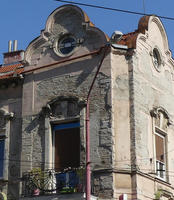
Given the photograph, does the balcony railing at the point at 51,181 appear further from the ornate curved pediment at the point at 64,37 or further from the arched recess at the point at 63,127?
the ornate curved pediment at the point at 64,37

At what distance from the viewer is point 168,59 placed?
84.3ft

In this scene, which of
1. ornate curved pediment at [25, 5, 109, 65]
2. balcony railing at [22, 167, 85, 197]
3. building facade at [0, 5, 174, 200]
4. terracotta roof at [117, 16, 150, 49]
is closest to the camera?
balcony railing at [22, 167, 85, 197]

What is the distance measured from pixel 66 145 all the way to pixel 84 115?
145cm

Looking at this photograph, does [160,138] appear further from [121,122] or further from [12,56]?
[12,56]

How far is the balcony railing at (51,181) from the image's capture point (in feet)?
68.2

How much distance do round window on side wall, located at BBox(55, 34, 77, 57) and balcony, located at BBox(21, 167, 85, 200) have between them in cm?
512

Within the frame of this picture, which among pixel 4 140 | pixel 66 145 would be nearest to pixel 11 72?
pixel 4 140

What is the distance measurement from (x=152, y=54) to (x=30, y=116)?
5971 mm

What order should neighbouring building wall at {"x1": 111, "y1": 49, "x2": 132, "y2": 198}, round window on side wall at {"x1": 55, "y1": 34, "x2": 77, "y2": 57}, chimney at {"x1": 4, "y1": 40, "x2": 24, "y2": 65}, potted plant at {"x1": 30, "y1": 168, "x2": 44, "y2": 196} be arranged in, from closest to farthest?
neighbouring building wall at {"x1": 111, "y1": 49, "x2": 132, "y2": 198}, potted plant at {"x1": 30, "y1": 168, "x2": 44, "y2": 196}, round window on side wall at {"x1": 55, "y1": 34, "x2": 77, "y2": 57}, chimney at {"x1": 4, "y1": 40, "x2": 24, "y2": 65}

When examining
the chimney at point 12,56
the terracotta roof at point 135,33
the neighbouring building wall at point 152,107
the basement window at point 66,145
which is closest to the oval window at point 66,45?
the terracotta roof at point 135,33

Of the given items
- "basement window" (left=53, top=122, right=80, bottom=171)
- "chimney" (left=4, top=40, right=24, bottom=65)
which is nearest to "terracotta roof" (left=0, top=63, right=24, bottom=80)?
"chimney" (left=4, top=40, right=24, bottom=65)

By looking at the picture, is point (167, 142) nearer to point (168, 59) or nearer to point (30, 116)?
point (168, 59)

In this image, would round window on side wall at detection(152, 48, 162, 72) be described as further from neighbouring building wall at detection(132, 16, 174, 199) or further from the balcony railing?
the balcony railing

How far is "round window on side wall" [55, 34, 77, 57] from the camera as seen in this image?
23.5 m
